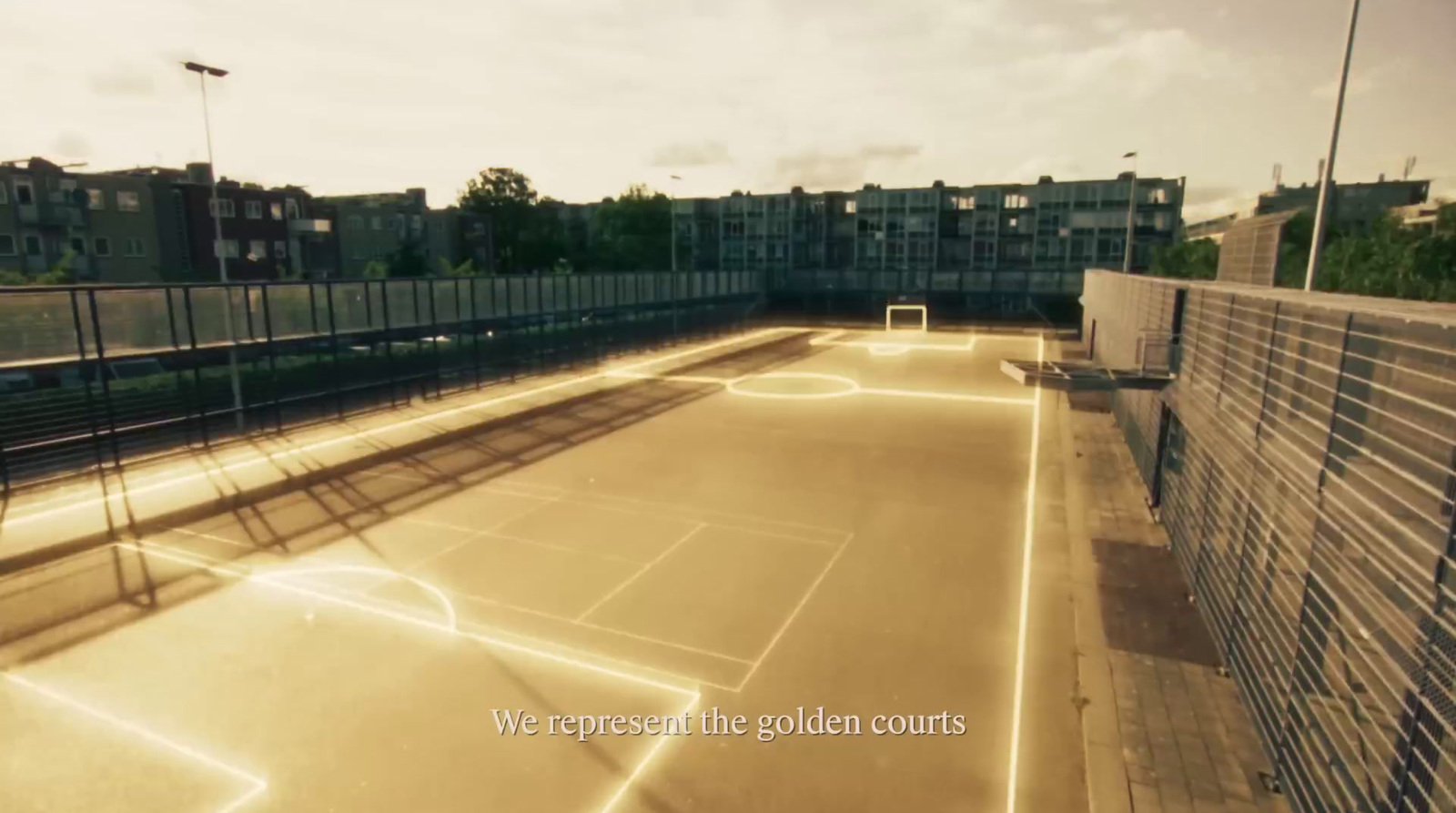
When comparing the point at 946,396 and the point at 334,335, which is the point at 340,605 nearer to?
the point at 334,335

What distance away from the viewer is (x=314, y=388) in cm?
2925

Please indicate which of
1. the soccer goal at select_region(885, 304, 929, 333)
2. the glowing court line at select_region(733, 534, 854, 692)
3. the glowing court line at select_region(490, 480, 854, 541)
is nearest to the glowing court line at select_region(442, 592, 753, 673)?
the glowing court line at select_region(733, 534, 854, 692)

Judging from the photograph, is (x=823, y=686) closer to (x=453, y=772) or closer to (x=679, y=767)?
(x=679, y=767)

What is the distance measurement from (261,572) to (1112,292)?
29.8 m

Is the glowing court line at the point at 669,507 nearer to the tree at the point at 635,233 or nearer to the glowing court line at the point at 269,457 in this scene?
the glowing court line at the point at 269,457

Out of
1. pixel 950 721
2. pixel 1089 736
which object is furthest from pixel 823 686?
pixel 1089 736

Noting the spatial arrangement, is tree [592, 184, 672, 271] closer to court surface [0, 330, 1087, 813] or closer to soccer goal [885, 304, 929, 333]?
soccer goal [885, 304, 929, 333]

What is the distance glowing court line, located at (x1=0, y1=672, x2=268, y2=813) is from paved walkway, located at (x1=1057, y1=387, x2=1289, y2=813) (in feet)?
28.3

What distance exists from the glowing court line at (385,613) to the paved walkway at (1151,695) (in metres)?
4.92

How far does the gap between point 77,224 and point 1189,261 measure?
270 ft

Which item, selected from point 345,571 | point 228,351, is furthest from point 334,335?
point 345,571

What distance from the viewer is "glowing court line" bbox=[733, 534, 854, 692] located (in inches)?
376

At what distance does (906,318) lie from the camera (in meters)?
70.1

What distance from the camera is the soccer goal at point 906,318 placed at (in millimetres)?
63500
